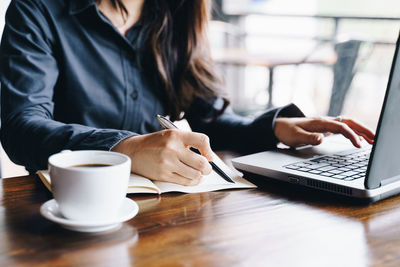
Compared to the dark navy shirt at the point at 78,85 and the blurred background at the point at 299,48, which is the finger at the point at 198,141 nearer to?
the dark navy shirt at the point at 78,85

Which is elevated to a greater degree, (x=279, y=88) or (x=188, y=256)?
(x=188, y=256)

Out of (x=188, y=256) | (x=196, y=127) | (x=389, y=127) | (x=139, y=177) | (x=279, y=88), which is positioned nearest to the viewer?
(x=188, y=256)

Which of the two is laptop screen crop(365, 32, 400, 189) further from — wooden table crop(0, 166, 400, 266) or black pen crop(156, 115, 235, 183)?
black pen crop(156, 115, 235, 183)

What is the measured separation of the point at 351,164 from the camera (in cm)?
82

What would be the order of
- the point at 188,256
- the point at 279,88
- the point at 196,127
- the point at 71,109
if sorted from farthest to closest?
the point at 279,88
the point at 196,127
the point at 71,109
the point at 188,256

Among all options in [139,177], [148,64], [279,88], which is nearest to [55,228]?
[139,177]

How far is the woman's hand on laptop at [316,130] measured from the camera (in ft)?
3.06

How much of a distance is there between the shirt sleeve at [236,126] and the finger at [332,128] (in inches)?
2.8

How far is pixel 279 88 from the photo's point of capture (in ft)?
15.6

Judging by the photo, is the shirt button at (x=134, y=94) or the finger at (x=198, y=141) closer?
the finger at (x=198, y=141)

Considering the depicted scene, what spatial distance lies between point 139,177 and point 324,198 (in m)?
0.30

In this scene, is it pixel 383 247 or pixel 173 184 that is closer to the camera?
pixel 383 247

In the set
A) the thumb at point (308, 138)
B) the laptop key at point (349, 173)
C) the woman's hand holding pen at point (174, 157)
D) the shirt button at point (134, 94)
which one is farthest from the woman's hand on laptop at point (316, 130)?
the shirt button at point (134, 94)

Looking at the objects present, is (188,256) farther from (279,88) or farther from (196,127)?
(279,88)
